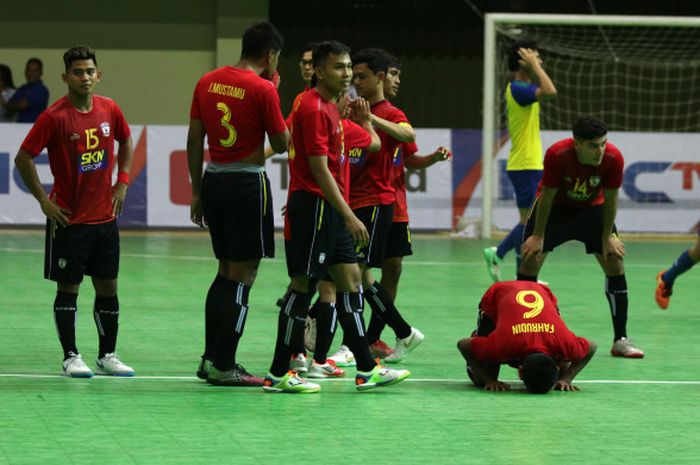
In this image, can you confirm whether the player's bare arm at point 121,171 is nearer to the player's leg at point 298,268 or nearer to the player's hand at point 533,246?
the player's leg at point 298,268

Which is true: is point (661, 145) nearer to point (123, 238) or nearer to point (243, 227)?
point (123, 238)

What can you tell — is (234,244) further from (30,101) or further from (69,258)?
(30,101)

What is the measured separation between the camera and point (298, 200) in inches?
309

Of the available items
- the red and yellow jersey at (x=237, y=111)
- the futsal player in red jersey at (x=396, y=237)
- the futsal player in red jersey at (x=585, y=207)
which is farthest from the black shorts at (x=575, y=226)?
the red and yellow jersey at (x=237, y=111)

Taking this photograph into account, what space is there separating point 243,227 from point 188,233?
11234 mm

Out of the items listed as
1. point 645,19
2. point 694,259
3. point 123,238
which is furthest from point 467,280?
point 645,19

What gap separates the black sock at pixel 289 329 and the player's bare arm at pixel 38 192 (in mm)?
1423

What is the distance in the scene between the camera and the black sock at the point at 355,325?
786cm

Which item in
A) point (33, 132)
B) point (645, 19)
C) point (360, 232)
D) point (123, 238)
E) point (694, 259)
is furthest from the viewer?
point (645, 19)

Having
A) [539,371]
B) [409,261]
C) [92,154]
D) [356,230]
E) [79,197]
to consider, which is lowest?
[409,261]

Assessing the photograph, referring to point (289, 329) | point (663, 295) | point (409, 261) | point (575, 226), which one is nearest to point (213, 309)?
point (289, 329)

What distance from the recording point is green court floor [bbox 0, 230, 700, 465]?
6352 mm

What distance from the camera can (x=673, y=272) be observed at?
37.7ft

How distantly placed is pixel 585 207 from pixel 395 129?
5.31 ft
